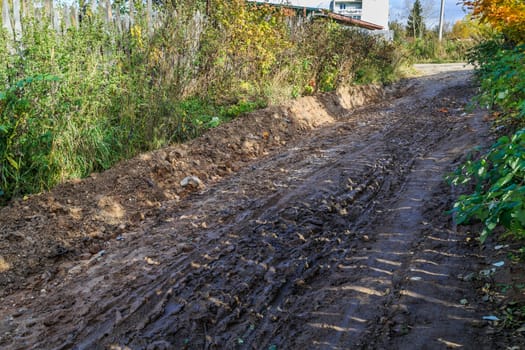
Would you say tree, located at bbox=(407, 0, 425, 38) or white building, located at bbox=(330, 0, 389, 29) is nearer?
tree, located at bbox=(407, 0, 425, 38)

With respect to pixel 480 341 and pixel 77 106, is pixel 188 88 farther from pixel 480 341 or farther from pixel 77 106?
pixel 480 341

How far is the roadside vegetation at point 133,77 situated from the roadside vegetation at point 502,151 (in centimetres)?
404

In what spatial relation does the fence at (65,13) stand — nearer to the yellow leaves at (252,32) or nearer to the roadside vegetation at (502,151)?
the yellow leaves at (252,32)

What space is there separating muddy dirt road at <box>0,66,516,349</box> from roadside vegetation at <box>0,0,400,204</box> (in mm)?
518

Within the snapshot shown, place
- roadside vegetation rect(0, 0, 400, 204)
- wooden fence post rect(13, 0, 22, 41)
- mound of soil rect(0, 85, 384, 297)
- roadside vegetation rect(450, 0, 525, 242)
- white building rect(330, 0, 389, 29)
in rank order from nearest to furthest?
roadside vegetation rect(450, 0, 525, 242) < mound of soil rect(0, 85, 384, 297) < roadside vegetation rect(0, 0, 400, 204) < wooden fence post rect(13, 0, 22, 41) < white building rect(330, 0, 389, 29)

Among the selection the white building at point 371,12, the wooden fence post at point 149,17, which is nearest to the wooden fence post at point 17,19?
the wooden fence post at point 149,17

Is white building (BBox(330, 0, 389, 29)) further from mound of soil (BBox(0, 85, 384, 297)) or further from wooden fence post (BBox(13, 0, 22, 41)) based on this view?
wooden fence post (BBox(13, 0, 22, 41))

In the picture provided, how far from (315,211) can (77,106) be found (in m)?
3.22

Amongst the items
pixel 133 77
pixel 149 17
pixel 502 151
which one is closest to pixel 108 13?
pixel 149 17

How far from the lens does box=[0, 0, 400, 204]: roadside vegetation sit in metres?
4.88

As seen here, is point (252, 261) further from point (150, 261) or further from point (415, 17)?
point (415, 17)

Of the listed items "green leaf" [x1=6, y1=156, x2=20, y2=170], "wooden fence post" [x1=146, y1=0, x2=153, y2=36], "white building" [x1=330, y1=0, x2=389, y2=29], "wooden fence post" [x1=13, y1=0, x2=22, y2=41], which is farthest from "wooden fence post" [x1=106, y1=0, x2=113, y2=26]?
"white building" [x1=330, y1=0, x2=389, y2=29]

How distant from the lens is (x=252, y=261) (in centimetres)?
352

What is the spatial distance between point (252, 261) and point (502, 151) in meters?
2.00
